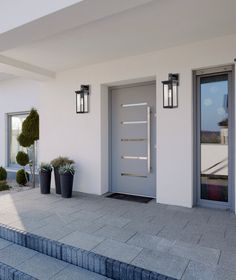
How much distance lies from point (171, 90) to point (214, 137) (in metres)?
1.01

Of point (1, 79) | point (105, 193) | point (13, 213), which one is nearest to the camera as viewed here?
point (13, 213)

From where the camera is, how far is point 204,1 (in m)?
2.69

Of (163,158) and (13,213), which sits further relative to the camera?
(163,158)

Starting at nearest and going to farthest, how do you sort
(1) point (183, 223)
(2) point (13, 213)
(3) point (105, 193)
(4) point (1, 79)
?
1. (1) point (183, 223)
2. (2) point (13, 213)
3. (3) point (105, 193)
4. (4) point (1, 79)

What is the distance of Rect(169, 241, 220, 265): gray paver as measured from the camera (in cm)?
236

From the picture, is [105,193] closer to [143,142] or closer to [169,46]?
[143,142]

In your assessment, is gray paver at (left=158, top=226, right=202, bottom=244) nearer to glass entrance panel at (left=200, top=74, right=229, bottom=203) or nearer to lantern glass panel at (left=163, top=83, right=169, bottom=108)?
glass entrance panel at (left=200, top=74, right=229, bottom=203)

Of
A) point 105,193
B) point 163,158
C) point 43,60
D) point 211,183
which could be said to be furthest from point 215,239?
point 43,60

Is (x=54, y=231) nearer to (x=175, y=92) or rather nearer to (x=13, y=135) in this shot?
(x=175, y=92)

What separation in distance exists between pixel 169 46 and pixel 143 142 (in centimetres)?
174

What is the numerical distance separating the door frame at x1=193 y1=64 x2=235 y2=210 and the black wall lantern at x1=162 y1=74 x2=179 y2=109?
11.3 inches

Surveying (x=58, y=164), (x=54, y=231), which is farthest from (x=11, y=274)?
(x=58, y=164)

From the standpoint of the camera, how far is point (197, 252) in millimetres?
2502

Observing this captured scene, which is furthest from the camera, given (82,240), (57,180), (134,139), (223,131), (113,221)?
(57,180)
